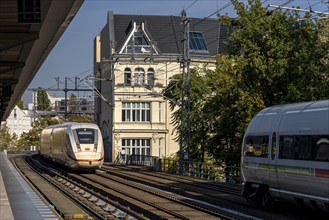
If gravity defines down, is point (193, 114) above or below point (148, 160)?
above

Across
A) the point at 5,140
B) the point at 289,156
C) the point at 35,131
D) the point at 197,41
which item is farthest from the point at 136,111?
the point at 5,140

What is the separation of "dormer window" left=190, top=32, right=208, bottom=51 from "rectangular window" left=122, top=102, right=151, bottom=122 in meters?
8.82

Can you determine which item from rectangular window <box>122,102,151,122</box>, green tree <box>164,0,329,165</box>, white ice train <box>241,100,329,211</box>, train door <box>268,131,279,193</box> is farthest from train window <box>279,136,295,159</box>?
rectangular window <box>122,102,151,122</box>

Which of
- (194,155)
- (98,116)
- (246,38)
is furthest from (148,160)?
(98,116)

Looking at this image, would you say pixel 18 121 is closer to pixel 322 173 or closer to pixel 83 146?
pixel 83 146

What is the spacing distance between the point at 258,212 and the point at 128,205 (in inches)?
203

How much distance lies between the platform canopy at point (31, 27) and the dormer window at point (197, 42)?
166 ft

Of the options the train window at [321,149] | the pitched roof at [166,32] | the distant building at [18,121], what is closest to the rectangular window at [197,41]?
the pitched roof at [166,32]

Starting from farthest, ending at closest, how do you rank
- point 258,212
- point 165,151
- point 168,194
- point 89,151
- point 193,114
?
point 165,151
point 193,114
point 89,151
point 168,194
point 258,212

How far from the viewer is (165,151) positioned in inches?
2844

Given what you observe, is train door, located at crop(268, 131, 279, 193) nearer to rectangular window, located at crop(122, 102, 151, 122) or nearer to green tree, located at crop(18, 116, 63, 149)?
rectangular window, located at crop(122, 102, 151, 122)

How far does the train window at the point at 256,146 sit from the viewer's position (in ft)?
65.5

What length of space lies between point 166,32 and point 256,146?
5628 centimetres

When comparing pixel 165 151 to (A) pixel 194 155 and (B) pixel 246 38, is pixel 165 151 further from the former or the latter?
(B) pixel 246 38
